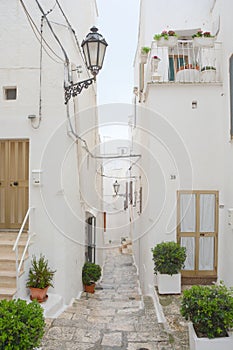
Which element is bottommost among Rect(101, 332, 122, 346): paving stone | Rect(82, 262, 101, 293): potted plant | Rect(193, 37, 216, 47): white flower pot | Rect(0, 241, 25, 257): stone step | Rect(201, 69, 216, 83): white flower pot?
Rect(82, 262, 101, 293): potted plant

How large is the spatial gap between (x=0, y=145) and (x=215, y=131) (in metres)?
5.32

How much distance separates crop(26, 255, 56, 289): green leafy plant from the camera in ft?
19.2

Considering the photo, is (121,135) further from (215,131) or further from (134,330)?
(134,330)

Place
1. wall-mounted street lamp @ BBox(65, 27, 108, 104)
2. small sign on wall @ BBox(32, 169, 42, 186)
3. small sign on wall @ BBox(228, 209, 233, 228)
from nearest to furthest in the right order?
wall-mounted street lamp @ BBox(65, 27, 108, 104) → small sign on wall @ BBox(228, 209, 233, 228) → small sign on wall @ BBox(32, 169, 42, 186)

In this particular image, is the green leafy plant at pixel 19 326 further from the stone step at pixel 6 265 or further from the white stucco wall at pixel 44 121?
the white stucco wall at pixel 44 121

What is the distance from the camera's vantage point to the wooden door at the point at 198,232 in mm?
7141

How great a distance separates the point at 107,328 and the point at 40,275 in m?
1.60

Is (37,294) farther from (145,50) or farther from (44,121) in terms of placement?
(145,50)

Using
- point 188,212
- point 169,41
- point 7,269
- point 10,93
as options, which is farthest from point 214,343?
point 169,41

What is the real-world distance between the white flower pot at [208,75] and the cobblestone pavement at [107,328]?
5.03 metres

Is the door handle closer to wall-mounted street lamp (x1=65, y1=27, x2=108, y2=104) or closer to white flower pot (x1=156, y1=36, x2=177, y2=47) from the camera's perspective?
wall-mounted street lamp (x1=65, y1=27, x2=108, y2=104)

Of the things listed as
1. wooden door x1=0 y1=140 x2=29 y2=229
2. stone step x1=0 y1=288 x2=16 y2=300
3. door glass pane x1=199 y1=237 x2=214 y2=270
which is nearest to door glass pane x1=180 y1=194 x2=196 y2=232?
door glass pane x1=199 y1=237 x2=214 y2=270

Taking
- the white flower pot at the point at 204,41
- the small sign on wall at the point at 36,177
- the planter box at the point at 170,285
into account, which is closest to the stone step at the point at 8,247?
the small sign on wall at the point at 36,177

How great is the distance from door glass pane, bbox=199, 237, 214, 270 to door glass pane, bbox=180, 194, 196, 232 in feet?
1.28
